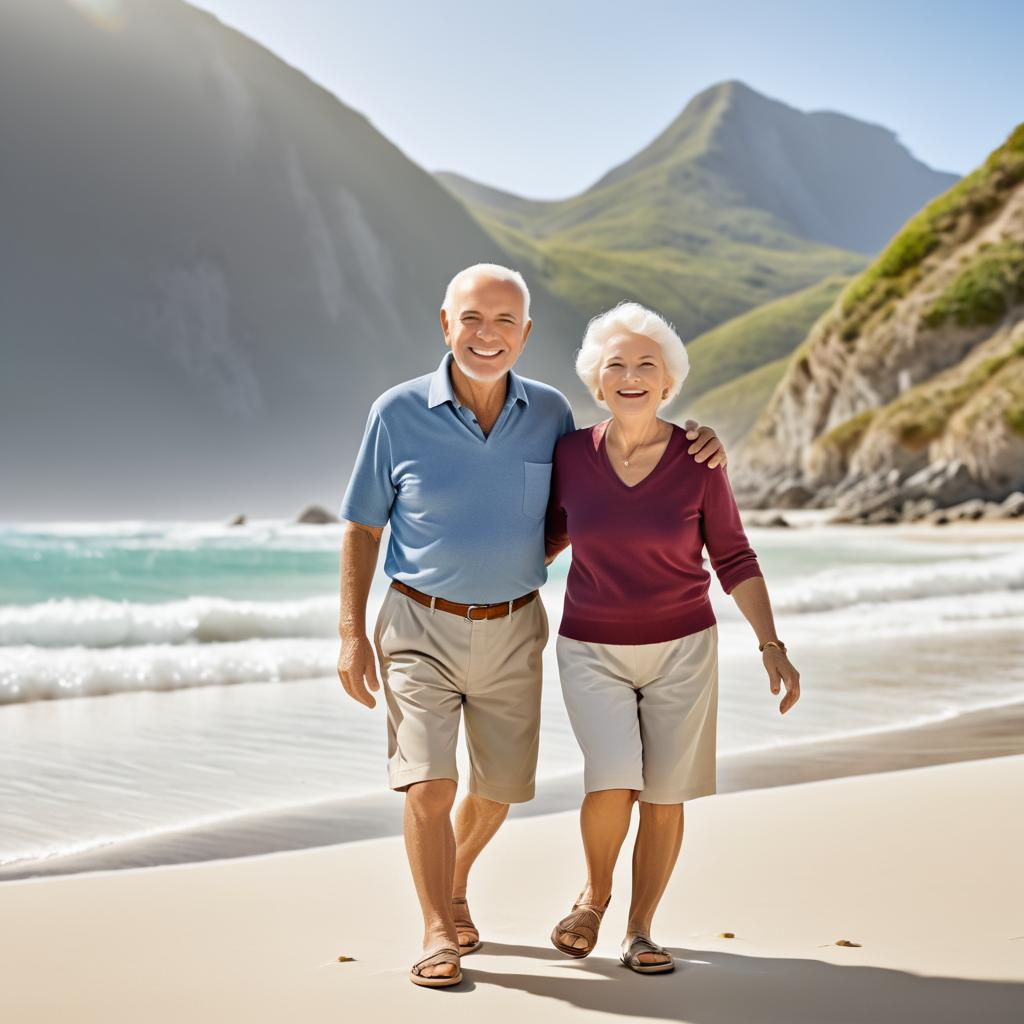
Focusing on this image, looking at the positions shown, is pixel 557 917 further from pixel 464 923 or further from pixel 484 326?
pixel 484 326

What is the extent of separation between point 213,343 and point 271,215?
1006 centimetres

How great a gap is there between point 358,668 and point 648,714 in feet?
2.56

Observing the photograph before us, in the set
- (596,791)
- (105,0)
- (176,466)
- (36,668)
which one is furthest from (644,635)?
(105,0)

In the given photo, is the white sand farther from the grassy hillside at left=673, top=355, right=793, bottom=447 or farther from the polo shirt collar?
the grassy hillside at left=673, top=355, right=793, bottom=447

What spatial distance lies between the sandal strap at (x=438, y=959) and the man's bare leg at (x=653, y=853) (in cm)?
47

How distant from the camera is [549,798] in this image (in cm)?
546

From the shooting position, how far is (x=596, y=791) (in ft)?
10.1

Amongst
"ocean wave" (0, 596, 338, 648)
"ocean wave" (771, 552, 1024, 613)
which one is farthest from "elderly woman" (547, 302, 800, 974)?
"ocean wave" (771, 552, 1024, 613)

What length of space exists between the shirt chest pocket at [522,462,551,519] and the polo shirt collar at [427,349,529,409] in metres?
0.19

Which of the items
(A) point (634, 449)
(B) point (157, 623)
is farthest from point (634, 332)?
(B) point (157, 623)

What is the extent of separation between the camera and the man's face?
324cm

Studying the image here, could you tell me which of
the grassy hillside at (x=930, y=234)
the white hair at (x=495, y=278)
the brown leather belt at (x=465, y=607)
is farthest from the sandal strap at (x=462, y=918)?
the grassy hillside at (x=930, y=234)

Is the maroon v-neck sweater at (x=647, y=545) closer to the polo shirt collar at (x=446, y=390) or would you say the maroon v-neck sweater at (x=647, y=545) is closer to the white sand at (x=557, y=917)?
the polo shirt collar at (x=446, y=390)

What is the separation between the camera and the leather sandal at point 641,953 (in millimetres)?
2930
